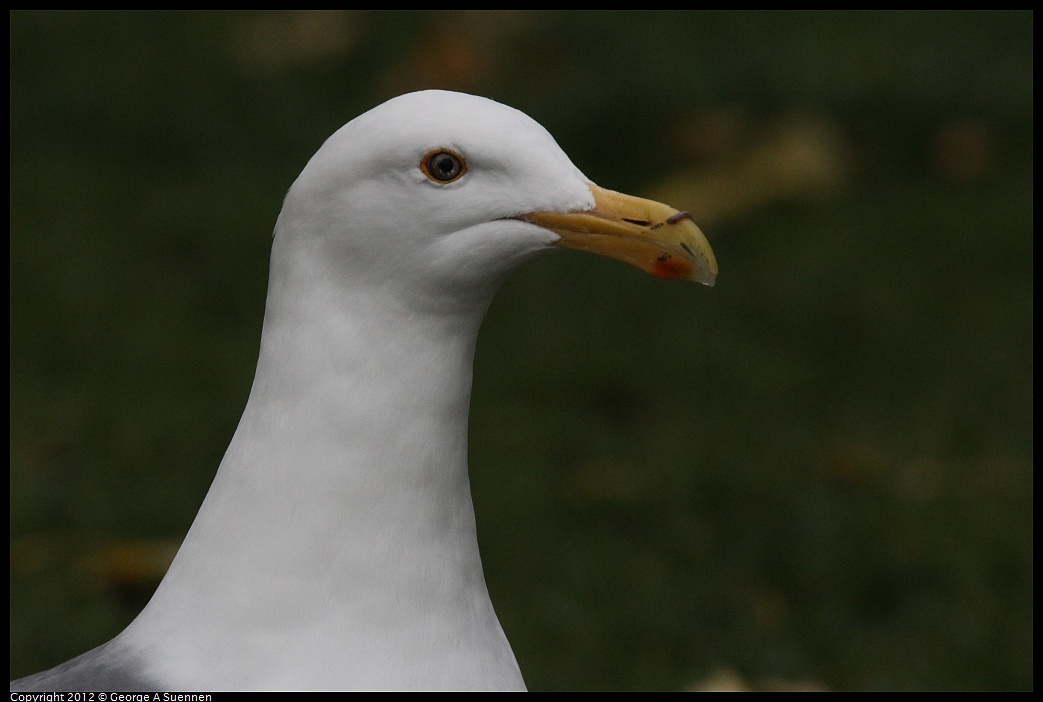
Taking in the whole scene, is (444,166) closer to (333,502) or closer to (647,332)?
(333,502)

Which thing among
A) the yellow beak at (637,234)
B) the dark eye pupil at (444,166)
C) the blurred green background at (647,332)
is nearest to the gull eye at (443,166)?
the dark eye pupil at (444,166)

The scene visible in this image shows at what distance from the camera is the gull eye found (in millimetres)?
2443

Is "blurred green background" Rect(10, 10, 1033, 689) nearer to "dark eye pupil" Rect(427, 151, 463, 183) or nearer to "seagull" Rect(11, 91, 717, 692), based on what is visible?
"seagull" Rect(11, 91, 717, 692)

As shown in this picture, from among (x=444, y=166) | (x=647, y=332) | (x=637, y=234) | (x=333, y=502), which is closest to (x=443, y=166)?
(x=444, y=166)

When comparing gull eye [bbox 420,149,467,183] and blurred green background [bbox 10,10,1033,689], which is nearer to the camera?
gull eye [bbox 420,149,467,183]

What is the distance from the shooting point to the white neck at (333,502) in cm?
251

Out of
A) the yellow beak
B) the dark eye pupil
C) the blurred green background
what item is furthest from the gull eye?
the blurred green background

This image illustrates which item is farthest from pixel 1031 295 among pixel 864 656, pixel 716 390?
pixel 864 656

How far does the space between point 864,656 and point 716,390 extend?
80.8 inches

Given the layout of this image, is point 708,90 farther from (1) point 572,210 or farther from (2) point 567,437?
(1) point 572,210

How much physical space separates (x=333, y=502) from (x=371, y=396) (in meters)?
0.21

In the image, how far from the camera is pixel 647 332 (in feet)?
23.0

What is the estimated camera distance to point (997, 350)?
6832mm

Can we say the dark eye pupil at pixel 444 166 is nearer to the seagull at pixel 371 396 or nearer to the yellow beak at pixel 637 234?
the seagull at pixel 371 396
